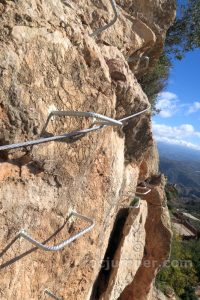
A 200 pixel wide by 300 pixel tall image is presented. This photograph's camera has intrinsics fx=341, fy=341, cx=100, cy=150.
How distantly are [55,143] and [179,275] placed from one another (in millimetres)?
29047

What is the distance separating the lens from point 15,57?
14.3ft

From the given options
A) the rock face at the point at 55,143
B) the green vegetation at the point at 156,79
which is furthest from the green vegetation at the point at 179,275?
the rock face at the point at 55,143

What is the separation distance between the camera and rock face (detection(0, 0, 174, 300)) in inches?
175

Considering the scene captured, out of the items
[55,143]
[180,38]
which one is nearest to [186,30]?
[180,38]

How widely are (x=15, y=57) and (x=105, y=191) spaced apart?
382 cm

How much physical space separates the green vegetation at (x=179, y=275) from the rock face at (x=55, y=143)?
20763 mm

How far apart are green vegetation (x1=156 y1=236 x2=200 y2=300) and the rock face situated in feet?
68.1

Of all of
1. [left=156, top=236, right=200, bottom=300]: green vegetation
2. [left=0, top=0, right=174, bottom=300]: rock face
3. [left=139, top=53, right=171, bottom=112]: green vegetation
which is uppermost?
[left=139, top=53, right=171, bottom=112]: green vegetation

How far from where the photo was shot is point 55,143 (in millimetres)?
5223

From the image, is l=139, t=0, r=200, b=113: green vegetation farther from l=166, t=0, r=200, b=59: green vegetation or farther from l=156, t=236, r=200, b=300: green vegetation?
l=156, t=236, r=200, b=300: green vegetation

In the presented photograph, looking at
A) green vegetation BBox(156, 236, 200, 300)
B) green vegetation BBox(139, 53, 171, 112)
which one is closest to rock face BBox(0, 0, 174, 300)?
green vegetation BBox(139, 53, 171, 112)

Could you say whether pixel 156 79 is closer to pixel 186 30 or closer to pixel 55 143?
pixel 186 30

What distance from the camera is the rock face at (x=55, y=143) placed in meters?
4.46

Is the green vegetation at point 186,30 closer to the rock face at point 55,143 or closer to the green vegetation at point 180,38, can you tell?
the green vegetation at point 180,38
